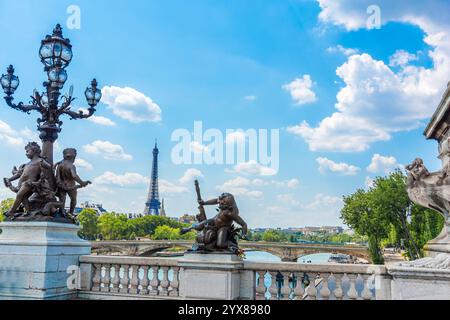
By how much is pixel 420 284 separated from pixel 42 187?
7947 millimetres

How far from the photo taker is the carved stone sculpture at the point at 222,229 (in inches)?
331

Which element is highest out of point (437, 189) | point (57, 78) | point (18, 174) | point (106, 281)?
point (57, 78)

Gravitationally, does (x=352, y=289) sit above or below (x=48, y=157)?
below

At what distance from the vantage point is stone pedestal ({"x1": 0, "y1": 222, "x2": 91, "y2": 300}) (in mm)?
9203

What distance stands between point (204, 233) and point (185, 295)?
3.99 ft

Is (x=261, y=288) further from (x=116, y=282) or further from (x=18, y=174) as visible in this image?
(x=18, y=174)

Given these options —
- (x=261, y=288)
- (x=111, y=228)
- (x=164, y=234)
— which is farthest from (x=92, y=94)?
(x=164, y=234)

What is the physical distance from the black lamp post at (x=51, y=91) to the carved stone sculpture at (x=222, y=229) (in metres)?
4.56

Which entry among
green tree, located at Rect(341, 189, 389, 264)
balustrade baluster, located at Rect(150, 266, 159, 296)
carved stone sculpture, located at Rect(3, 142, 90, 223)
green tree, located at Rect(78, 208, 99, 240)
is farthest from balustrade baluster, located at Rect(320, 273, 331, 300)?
green tree, located at Rect(78, 208, 99, 240)

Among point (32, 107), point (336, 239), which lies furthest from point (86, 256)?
point (336, 239)

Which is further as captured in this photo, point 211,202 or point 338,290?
point 211,202

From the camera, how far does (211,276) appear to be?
8227 mm

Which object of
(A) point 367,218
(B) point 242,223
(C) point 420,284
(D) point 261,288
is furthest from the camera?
(A) point 367,218
